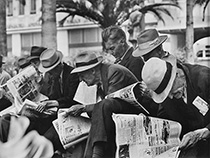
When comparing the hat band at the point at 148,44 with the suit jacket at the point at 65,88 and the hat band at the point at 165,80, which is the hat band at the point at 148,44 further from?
the suit jacket at the point at 65,88

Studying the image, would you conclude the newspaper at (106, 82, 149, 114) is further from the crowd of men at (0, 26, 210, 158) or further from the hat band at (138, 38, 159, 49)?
the hat band at (138, 38, 159, 49)

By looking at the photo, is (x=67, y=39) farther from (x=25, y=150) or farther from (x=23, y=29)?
(x=25, y=150)

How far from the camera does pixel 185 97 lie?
14.9ft

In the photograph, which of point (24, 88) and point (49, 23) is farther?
point (49, 23)

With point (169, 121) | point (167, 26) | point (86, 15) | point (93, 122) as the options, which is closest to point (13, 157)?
point (93, 122)

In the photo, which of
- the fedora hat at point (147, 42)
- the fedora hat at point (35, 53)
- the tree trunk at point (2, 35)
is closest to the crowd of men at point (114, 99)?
the fedora hat at point (147, 42)

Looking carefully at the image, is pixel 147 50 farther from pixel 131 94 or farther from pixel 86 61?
Answer: pixel 86 61

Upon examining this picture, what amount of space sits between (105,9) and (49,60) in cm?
1312

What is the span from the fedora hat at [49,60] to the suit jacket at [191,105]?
1.48 meters

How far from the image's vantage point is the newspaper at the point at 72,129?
5.17m

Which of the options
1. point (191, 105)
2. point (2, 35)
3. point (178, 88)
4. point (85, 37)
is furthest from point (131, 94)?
point (85, 37)

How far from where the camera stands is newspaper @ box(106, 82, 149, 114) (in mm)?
4602

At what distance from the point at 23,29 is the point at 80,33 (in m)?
3.51

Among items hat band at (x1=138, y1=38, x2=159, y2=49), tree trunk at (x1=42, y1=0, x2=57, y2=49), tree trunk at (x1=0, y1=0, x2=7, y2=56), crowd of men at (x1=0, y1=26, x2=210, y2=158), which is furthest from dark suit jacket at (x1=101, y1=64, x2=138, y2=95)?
tree trunk at (x1=0, y1=0, x2=7, y2=56)
